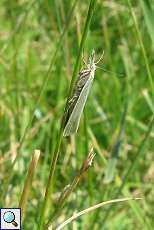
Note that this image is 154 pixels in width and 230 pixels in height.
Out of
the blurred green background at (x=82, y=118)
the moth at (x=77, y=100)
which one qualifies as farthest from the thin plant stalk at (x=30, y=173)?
the blurred green background at (x=82, y=118)

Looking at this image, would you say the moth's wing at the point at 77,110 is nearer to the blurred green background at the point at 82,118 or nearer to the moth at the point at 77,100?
the moth at the point at 77,100

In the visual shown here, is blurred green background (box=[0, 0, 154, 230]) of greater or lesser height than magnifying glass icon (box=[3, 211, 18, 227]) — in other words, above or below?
above

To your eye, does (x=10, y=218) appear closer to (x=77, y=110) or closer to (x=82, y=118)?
(x=77, y=110)

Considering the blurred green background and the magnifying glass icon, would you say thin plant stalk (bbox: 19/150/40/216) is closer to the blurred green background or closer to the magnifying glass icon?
the magnifying glass icon

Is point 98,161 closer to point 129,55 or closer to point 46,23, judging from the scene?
point 129,55

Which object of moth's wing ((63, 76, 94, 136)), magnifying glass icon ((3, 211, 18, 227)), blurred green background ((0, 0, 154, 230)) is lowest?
magnifying glass icon ((3, 211, 18, 227))

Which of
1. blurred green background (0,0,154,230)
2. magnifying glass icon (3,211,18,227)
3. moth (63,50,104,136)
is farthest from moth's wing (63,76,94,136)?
blurred green background (0,0,154,230)

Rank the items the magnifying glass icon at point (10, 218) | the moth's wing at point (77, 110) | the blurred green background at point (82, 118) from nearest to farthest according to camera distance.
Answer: the moth's wing at point (77, 110), the magnifying glass icon at point (10, 218), the blurred green background at point (82, 118)

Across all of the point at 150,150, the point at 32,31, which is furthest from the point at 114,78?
the point at 32,31

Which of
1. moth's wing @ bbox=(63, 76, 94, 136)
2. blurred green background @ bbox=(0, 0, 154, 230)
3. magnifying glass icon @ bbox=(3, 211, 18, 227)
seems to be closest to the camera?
moth's wing @ bbox=(63, 76, 94, 136)
